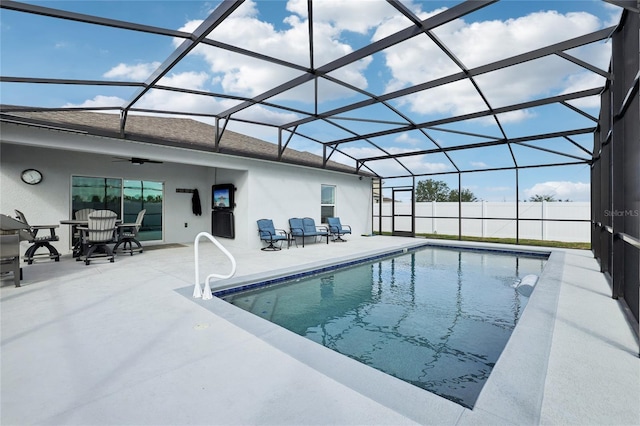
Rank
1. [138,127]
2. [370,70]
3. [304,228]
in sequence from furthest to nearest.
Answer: [304,228] < [138,127] < [370,70]

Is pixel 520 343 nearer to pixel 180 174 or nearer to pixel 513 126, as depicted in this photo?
pixel 513 126

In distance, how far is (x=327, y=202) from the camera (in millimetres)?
11336

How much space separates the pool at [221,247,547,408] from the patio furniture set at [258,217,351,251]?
→ 2.60m

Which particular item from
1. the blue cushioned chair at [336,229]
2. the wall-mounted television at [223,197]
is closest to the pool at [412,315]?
the blue cushioned chair at [336,229]

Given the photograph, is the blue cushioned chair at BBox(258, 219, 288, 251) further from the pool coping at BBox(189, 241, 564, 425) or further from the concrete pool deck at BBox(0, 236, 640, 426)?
the pool coping at BBox(189, 241, 564, 425)

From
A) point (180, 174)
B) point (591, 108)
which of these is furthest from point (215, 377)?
point (180, 174)

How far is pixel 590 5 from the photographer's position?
3.79m

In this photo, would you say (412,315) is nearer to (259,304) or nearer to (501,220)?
(259,304)

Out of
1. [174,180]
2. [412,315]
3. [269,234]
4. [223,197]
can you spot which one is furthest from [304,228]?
Result: [412,315]

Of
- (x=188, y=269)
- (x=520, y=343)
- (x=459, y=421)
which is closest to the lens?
(x=459, y=421)

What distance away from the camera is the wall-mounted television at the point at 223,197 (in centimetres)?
905

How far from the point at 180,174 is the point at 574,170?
12126mm

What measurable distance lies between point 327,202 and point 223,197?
3817 millimetres

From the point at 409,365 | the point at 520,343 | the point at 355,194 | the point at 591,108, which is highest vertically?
the point at 591,108
